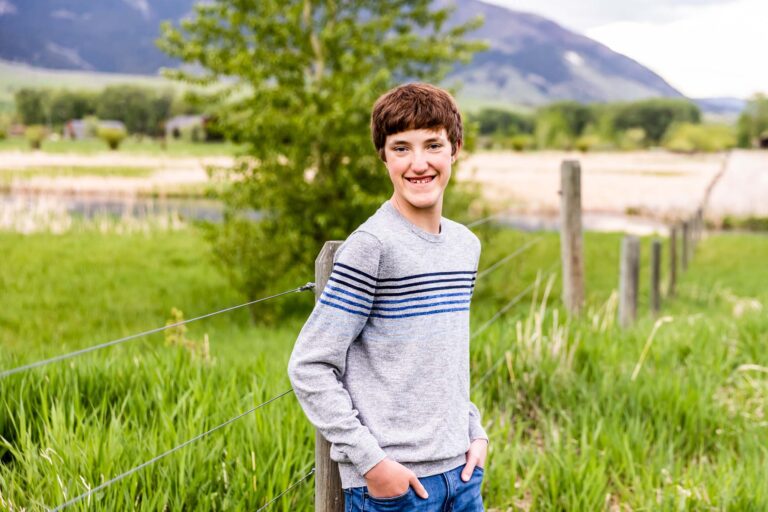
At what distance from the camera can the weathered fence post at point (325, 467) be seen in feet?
7.18

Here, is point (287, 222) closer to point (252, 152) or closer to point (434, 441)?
point (252, 152)

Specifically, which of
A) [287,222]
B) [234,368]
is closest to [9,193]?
[287,222]

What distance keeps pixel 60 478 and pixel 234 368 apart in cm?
147

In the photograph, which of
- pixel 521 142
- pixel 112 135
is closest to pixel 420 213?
pixel 112 135

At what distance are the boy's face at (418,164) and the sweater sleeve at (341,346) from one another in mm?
176

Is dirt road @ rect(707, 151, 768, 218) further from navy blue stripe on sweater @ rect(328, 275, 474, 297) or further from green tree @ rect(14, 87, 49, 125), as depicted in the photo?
green tree @ rect(14, 87, 49, 125)

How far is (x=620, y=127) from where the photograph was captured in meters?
120

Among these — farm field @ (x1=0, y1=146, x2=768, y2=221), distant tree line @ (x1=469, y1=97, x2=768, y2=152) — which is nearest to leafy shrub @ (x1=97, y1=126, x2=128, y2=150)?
farm field @ (x1=0, y1=146, x2=768, y2=221)

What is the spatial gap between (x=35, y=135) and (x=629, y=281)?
76693 mm

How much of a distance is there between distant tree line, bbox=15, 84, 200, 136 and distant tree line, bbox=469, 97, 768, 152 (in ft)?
121

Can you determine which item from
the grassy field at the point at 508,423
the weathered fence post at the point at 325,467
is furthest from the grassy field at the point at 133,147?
the weathered fence post at the point at 325,467

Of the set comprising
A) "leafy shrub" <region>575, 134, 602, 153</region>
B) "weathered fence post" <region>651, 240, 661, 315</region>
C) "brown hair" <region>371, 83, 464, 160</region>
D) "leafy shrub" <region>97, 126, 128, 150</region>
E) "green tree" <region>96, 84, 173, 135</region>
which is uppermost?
"green tree" <region>96, 84, 173, 135</region>

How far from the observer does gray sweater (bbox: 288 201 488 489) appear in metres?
1.81

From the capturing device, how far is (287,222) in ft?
29.9
